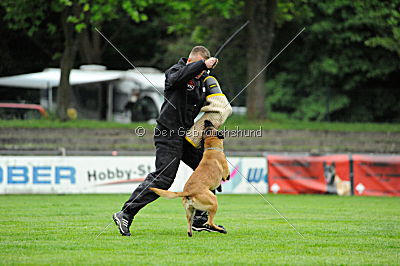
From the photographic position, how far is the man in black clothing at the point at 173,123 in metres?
7.53

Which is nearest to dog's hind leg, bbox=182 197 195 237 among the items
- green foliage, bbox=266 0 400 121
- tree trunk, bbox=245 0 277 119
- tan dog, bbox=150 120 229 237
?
tan dog, bbox=150 120 229 237

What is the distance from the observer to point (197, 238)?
24.5 ft

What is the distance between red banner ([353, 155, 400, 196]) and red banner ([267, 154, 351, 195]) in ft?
0.88

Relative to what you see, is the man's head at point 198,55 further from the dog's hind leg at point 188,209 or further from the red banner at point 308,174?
the red banner at point 308,174

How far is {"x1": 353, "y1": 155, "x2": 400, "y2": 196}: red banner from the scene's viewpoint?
1728 centimetres

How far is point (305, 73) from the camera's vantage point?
108 ft

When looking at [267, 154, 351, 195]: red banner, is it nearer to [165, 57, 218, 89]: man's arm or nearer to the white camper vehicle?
the white camper vehicle

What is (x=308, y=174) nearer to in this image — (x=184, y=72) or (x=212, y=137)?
(x=212, y=137)

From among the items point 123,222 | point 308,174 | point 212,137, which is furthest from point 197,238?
point 308,174

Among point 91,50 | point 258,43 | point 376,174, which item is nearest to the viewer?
point 376,174

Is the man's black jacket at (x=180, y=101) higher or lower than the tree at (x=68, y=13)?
lower

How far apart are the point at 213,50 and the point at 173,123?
24.9 m

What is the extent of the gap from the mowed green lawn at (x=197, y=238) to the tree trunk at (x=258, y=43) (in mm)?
12499

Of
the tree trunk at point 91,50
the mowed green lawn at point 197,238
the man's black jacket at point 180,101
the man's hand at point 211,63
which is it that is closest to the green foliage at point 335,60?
the tree trunk at point 91,50
